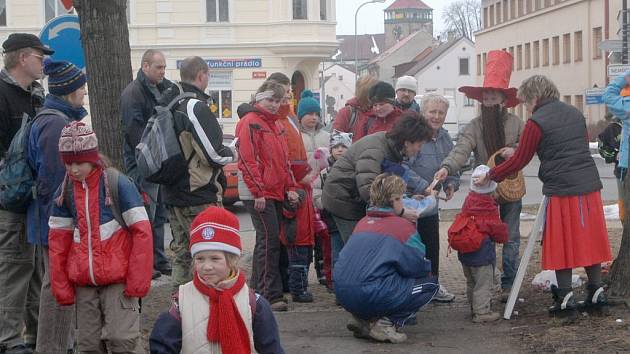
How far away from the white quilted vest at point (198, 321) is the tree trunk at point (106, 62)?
4.28 meters

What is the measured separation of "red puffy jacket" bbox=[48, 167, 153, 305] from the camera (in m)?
Answer: 5.80

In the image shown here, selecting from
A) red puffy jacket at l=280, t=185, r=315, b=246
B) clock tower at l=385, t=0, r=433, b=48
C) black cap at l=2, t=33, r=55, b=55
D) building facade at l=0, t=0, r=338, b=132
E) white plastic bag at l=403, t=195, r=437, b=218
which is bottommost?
red puffy jacket at l=280, t=185, r=315, b=246

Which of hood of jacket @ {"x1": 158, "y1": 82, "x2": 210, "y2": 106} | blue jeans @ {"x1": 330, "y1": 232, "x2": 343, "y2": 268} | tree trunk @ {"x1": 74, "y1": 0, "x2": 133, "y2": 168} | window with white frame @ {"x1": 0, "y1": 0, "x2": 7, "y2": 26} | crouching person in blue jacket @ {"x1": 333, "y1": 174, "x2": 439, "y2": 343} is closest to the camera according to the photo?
crouching person in blue jacket @ {"x1": 333, "y1": 174, "x2": 439, "y2": 343}

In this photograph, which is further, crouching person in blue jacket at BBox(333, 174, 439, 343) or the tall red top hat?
the tall red top hat

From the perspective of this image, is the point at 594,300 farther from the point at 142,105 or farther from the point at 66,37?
the point at 66,37

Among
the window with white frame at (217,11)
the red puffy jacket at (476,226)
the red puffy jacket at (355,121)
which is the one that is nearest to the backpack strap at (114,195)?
the red puffy jacket at (476,226)

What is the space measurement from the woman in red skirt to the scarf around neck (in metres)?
3.78

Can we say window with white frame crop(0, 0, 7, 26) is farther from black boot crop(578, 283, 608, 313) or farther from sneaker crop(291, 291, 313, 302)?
black boot crop(578, 283, 608, 313)

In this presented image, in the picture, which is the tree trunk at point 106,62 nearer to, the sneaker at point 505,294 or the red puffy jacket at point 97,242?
the red puffy jacket at point 97,242

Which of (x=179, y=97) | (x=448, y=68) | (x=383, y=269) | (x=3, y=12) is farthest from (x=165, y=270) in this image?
(x=448, y=68)

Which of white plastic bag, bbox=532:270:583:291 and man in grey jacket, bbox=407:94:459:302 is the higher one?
man in grey jacket, bbox=407:94:459:302

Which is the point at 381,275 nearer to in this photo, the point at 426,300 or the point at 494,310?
the point at 426,300

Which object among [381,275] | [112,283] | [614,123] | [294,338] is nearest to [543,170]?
[381,275]

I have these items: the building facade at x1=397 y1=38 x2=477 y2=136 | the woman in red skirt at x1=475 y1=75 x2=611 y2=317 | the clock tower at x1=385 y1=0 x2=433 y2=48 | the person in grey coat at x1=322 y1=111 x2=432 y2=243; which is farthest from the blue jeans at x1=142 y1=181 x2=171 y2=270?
the clock tower at x1=385 y1=0 x2=433 y2=48
